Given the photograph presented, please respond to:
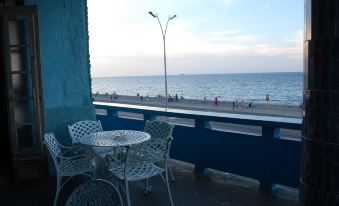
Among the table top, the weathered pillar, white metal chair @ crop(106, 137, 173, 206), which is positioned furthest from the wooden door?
the weathered pillar

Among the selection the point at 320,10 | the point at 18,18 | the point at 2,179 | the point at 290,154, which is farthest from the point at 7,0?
the point at 320,10

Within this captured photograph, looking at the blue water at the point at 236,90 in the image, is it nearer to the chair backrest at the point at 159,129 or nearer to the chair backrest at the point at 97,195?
the chair backrest at the point at 159,129

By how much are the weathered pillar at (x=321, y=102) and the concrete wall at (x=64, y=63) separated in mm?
4114

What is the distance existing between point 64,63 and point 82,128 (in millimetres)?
959

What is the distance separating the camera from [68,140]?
4898mm

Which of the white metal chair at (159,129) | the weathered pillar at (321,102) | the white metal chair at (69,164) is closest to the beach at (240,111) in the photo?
the white metal chair at (159,129)

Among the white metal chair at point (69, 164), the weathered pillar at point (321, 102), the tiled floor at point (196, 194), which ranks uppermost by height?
the weathered pillar at point (321, 102)

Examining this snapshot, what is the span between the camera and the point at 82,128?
15.7 feet

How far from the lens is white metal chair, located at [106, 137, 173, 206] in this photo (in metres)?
3.29

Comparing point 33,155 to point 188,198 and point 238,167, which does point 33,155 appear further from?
point 238,167

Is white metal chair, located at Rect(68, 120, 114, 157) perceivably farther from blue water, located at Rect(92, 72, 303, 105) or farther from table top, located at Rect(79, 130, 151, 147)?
blue water, located at Rect(92, 72, 303, 105)

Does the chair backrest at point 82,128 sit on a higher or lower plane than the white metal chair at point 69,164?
higher

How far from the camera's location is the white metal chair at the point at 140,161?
3.29m

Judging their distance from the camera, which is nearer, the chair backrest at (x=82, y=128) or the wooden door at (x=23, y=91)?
the wooden door at (x=23, y=91)
